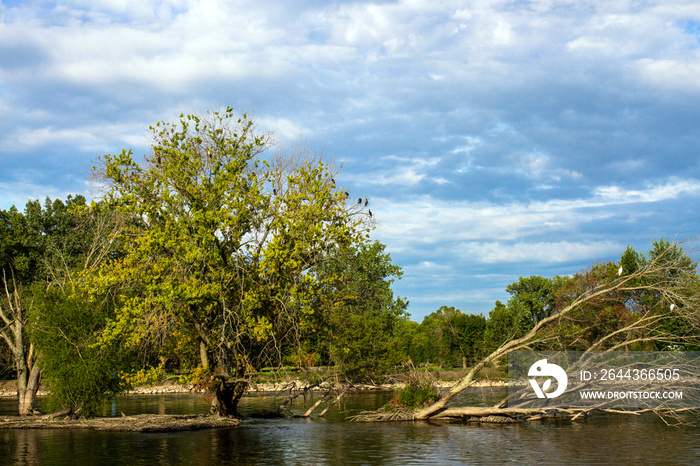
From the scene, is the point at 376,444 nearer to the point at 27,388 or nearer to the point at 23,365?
the point at 27,388

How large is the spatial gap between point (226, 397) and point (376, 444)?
11778 mm

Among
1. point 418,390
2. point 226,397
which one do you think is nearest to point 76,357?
point 226,397

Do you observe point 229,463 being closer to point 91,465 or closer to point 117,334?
point 91,465

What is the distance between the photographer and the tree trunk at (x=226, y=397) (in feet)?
97.7

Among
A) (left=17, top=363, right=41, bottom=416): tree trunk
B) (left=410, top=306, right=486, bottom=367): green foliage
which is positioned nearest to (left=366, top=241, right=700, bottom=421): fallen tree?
(left=17, top=363, right=41, bottom=416): tree trunk

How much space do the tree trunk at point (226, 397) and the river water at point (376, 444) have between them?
2.25 meters

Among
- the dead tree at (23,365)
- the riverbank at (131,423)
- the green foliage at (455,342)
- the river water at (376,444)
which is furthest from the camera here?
the green foliage at (455,342)

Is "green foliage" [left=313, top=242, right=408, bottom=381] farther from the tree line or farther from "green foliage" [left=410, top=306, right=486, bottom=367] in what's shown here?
"green foliage" [left=410, top=306, right=486, bottom=367]

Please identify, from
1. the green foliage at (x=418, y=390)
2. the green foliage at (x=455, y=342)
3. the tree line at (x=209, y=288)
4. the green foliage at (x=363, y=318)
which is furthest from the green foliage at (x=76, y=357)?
the green foliage at (x=455, y=342)

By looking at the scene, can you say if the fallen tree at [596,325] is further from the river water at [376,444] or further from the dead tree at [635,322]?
the river water at [376,444]

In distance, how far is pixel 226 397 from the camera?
30562 millimetres

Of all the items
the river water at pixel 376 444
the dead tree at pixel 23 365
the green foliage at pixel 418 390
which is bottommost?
the river water at pixel 376 444

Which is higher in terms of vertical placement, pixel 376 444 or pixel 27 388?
pixel 27 388

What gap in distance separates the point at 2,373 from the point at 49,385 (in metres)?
42.2
